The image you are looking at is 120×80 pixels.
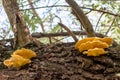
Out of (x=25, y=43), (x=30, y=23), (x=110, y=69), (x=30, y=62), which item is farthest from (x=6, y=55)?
(x=30, y=23)

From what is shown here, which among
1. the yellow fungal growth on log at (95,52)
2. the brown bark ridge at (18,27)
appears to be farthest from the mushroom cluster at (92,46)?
the brown bark ridge at (18,27)

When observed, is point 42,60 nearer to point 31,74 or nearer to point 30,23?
point 31,74

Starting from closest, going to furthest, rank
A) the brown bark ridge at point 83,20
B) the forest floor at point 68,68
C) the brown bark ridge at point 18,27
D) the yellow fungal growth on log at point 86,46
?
the forest floor at point 68,68
the yellow fungal growth on log at point 86,46
the brown bark ridge at point 83,20
the brown bark ridge at point 18,27

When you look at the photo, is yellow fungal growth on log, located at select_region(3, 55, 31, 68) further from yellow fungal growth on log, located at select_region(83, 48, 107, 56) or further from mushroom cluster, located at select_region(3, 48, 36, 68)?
yellow fungal growth on log, located at select_region(83, 48, 107, 56)

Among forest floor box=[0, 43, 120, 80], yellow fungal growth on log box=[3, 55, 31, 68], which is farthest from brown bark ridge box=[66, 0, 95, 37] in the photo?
yellow fungal growth on log box=[3, 55, 31, 68]

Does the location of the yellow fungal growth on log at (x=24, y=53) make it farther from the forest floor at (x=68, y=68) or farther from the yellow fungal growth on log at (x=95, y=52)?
the yellow fungal growth on log at (x=95, y=52)
